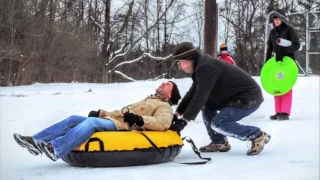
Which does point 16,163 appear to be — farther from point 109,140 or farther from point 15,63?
point 15,63

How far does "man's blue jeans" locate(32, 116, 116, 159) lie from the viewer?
13.6 ft

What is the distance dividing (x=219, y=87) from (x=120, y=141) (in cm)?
117

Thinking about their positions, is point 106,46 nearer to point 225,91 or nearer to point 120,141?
point 225,91

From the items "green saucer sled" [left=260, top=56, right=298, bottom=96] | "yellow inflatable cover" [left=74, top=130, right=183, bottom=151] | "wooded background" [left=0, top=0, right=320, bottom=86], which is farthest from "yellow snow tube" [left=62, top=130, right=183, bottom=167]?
"wooded background" [left=0, top=0, right=320, bottom=86]

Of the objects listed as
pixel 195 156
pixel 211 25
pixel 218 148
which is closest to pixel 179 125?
pixel 195 156

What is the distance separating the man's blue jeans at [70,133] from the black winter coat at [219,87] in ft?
2.61

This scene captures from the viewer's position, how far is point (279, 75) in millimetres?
7879

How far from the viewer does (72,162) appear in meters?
4.38

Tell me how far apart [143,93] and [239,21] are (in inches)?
887

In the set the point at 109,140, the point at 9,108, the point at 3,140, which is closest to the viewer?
the point at 109,140

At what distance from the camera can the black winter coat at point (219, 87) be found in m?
4.61

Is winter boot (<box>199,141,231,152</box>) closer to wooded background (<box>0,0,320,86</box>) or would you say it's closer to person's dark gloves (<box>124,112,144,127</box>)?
person's dark gloves (<box>124,112,144,127</box>)

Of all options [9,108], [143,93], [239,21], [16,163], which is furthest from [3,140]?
[239,21]

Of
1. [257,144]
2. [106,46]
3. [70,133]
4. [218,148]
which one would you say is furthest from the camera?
[106,46]
